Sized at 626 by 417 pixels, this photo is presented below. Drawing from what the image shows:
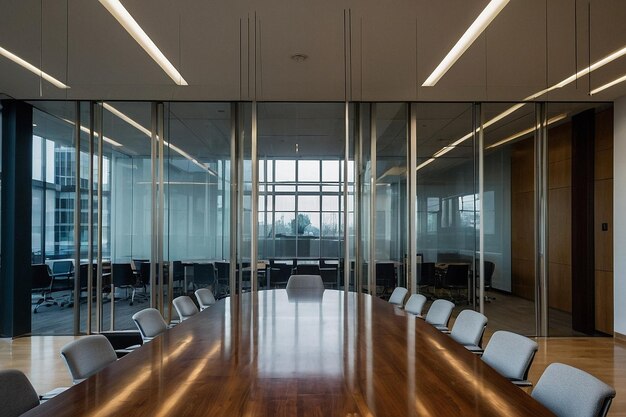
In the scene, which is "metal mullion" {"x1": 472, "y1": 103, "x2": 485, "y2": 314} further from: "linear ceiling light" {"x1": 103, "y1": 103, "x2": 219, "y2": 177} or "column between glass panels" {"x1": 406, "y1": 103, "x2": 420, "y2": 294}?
"linear ceiling light" {"x1": 103, "y1": 103, "x2": 219, "y2": 177}

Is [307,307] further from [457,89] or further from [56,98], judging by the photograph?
[56,98]

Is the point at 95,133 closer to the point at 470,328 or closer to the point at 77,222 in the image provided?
the point at 77,222

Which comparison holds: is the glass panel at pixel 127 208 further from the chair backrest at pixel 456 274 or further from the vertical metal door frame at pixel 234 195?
the chair backrest at pixel 456 274

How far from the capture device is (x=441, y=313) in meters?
3.52

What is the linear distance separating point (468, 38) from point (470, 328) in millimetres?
2778

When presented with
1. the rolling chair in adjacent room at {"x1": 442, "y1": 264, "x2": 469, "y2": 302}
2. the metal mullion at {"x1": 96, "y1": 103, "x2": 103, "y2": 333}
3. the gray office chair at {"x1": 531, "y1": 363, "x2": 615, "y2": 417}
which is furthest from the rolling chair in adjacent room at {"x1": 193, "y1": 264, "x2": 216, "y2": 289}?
the gray office chair at {"x1": 531, "y1": 363, "x2": 615, "y2": 417}

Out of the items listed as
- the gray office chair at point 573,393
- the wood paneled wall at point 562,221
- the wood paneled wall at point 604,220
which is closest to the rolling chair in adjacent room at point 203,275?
the wood paneled wall at point 562,221

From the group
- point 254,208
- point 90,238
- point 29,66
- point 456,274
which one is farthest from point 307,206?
point 29,66

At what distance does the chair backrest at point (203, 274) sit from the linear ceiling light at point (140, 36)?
105 inches

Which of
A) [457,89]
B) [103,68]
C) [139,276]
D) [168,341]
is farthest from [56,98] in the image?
[457,89]

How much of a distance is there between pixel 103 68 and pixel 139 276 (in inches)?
114

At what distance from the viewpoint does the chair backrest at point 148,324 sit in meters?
2.90

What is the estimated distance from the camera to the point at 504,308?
6168 mm

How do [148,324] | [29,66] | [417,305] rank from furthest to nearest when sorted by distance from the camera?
[29,66], [417,305], [148,324]
